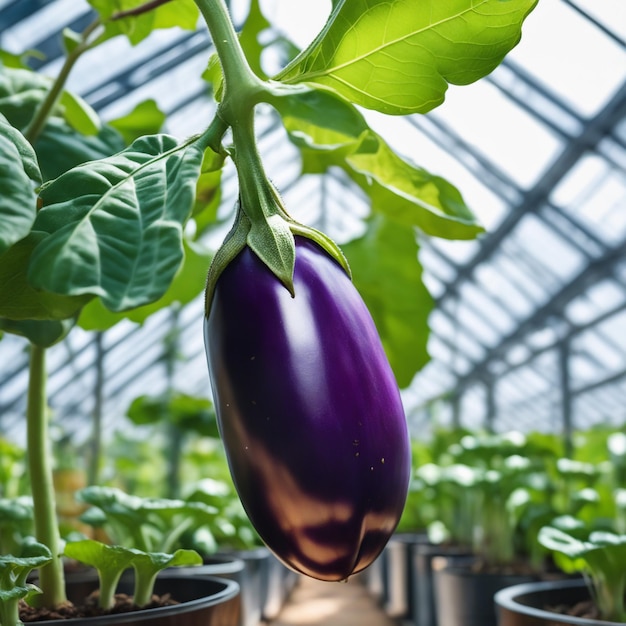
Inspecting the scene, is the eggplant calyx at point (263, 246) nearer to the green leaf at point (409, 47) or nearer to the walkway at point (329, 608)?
the green leaf at point (409, 47)

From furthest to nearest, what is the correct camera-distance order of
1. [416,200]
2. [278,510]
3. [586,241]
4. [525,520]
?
[586,241]
[525,520]
[416,200]
[278,510]

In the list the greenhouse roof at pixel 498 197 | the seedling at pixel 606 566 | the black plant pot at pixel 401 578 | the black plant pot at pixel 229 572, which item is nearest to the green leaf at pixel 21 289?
the black plant pot at pixel 229 572

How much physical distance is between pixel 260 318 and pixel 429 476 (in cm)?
174

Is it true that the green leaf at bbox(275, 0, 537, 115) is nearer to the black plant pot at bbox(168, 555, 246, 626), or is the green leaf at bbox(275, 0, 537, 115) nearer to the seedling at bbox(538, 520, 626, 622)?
the black plant pot at bbox(168, 555, 246, 626)

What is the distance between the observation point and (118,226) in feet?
0.62

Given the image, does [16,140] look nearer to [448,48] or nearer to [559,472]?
[448,48]

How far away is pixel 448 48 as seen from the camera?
0.23 metres

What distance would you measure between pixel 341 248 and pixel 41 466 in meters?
0.23

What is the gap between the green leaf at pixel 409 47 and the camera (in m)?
0.23

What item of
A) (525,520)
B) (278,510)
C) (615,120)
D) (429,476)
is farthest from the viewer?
(615,120)

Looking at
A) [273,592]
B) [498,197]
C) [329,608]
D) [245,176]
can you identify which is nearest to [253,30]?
[245,176]

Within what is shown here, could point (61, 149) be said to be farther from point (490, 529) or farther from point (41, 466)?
point (490, 529)

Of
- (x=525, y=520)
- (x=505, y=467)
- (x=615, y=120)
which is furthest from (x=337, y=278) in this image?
(x=615, y=120)

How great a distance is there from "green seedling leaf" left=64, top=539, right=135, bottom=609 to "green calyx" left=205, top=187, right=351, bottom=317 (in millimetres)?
233
